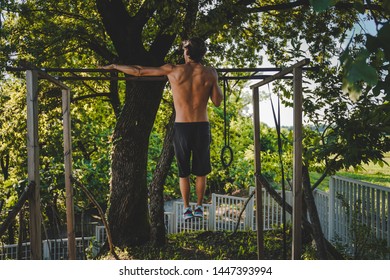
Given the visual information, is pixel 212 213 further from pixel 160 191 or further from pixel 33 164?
pixel 33 164

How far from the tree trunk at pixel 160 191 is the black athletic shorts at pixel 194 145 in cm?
373

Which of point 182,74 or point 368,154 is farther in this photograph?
point 368,154

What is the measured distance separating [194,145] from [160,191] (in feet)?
13.8

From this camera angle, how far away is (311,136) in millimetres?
5676

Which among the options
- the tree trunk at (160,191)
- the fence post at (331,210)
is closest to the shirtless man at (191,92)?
the tree trunk at (160,191)

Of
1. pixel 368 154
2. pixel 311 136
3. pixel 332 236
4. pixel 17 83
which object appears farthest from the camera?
pixel 17 83

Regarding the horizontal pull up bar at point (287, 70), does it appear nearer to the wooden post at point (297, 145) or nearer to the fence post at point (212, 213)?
the wooden post at point (297, 145)

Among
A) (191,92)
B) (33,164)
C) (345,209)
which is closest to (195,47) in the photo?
(191,92)

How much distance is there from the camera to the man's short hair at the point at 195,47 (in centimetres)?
300

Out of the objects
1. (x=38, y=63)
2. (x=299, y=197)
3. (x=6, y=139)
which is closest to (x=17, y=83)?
(x=6, y=139)

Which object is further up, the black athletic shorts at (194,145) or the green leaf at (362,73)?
the green leaf at (362,73)

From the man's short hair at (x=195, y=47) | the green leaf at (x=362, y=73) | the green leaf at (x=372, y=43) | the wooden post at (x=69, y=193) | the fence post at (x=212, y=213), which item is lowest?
the fence post at (x=212, y=213)

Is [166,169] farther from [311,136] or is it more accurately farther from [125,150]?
[311,136]
